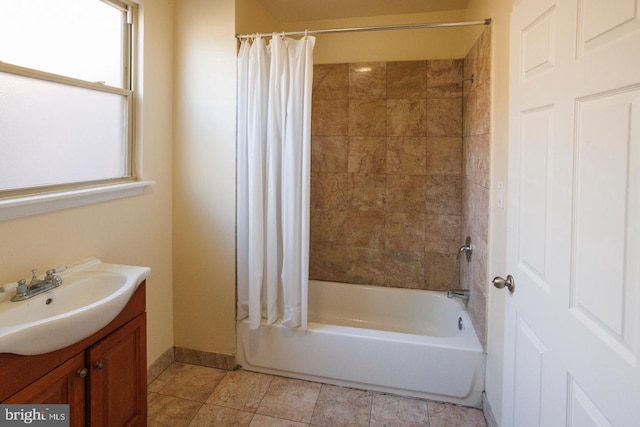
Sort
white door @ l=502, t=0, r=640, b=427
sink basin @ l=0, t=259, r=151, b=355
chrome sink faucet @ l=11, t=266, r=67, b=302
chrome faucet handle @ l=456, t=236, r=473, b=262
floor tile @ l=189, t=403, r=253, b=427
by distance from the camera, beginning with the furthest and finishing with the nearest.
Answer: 1. chrome faucet handle @ l=456, t=236, r=473, b=262
2. floor tile @ l=189, t=403, r=253, b=427
3. chrome sink faucet @ l=11, t=266, r=67, b=302
4. sink basin @ l=0, t=259, r=151, b=355
5. white door @ l=502, t=0, r=640, b=427

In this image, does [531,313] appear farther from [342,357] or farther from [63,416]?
[63,416]

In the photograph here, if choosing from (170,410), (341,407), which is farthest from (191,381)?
(341,407)

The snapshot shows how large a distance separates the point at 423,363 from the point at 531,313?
0.96 metres

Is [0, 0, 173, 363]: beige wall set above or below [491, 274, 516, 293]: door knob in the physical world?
above

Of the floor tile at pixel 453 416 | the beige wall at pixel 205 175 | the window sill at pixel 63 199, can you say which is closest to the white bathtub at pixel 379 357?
the floor tile at pixel 453 416

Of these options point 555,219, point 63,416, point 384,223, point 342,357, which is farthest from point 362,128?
point 63,416

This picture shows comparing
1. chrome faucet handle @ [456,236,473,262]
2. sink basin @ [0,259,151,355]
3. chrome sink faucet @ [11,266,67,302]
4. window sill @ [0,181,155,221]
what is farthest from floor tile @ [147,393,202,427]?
chrome faucet handle @ [456,236,473,262]

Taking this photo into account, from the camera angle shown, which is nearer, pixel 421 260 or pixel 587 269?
pixel 587 269

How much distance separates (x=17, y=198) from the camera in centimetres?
146

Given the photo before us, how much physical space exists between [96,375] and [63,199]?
2.51 ft

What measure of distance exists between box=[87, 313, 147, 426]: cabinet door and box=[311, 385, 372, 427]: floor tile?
89 centimetres

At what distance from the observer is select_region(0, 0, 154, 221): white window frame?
1.46 meters

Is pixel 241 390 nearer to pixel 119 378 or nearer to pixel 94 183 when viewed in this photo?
pixel 119 378

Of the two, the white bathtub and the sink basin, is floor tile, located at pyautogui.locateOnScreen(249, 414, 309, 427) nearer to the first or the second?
the white bathtub
